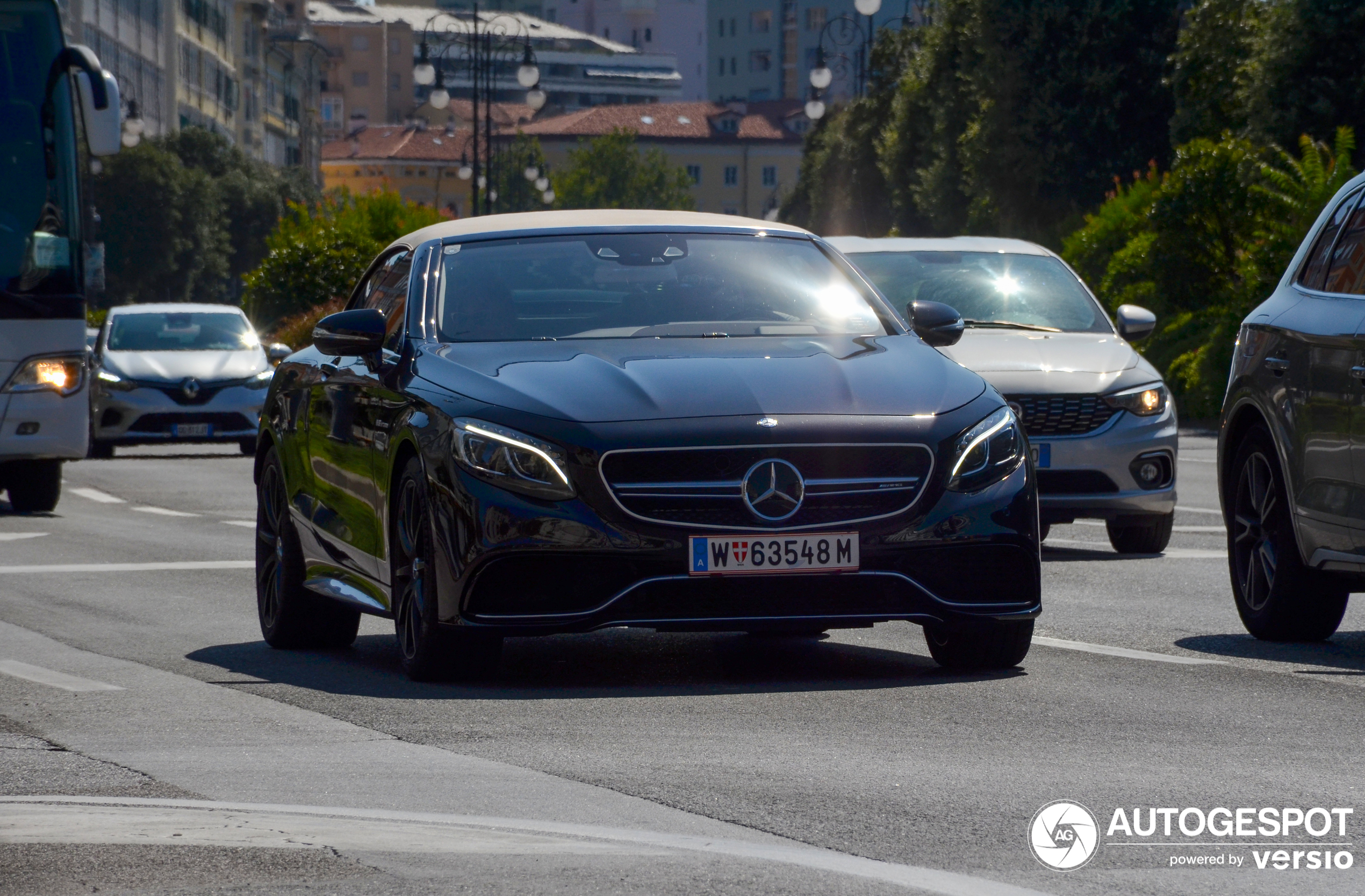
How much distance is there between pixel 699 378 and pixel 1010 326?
6835 millimetres

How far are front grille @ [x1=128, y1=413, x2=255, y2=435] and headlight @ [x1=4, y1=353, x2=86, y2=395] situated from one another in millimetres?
9517

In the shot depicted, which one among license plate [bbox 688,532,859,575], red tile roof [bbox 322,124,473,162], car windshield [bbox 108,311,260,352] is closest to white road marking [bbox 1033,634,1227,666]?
license plate [bbox 688,532,859,575]

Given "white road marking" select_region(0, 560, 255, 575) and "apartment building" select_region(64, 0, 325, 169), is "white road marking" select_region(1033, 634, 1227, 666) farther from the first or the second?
"apartment building" select_region(64, 0, 325, 169)

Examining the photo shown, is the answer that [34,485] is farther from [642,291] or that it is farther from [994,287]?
[642,291]

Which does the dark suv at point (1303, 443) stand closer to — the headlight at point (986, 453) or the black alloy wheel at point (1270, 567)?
the black alloy wheel at point (1270, 567)

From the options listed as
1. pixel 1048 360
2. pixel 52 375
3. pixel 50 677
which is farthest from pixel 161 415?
pixel 50 677

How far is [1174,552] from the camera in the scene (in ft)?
46.3

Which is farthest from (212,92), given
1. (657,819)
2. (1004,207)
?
(657,819)

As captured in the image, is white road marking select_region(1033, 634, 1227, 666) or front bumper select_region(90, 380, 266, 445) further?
front bumper select_region(90, 380, 266, 445)

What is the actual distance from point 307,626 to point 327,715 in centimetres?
228

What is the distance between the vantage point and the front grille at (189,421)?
90.1 ft

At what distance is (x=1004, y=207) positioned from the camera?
56.0 meters

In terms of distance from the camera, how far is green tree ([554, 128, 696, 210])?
17138 cm

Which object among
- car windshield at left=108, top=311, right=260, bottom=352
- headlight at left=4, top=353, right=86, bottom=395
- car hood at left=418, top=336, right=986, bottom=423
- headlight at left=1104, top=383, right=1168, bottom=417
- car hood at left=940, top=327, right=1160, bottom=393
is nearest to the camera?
car hood at left=418, top=336, right=986, bottom=423
